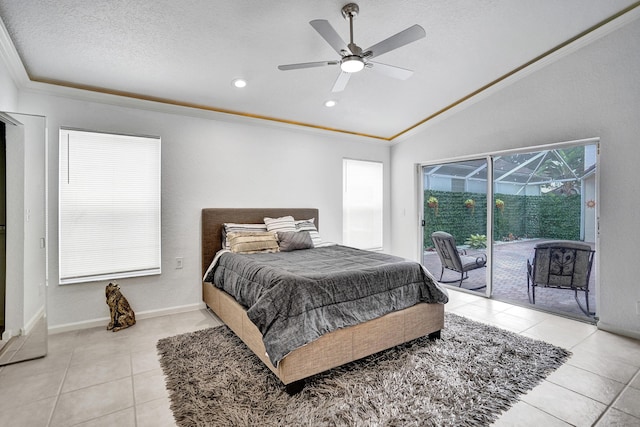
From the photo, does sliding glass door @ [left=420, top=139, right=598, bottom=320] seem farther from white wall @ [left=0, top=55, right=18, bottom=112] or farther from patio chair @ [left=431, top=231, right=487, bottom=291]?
white wall @ [left=0, top=55, right=18, bottom=112]

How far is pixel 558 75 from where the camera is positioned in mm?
3535

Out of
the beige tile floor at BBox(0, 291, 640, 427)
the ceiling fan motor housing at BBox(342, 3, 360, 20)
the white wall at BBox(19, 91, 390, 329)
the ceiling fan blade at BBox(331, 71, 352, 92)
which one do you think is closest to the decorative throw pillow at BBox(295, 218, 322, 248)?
the white wall at BBox(19, 91, 390, 329)

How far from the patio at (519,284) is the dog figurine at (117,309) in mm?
4414

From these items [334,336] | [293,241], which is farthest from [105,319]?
[334,336]

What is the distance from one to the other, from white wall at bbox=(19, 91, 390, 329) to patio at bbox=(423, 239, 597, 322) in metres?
2.33

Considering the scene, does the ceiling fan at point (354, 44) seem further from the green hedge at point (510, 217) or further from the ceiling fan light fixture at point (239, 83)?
the green hedge at point (510, 217)

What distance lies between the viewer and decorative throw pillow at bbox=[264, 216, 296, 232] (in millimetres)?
4207

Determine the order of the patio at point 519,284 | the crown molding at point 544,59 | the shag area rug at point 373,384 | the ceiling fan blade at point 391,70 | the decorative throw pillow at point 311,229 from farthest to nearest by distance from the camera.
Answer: the decorative throw pillow at point 311,229
the patio at point 519,284
the crown molding at point 544,59
the ceiling fan blade at point 391,70
the shag area rug at point 373,384

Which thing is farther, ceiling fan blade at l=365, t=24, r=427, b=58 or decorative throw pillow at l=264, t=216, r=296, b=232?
decorative throw pillow at l=264, t=216, r=296, b=232

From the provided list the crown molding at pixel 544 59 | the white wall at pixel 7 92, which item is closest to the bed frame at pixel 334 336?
the white wall at pixel 7 92

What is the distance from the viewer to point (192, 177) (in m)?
3.90

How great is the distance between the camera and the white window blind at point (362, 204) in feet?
17.5

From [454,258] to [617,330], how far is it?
6.13 ft

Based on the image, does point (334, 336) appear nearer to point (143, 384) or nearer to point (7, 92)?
point (143, 384)
